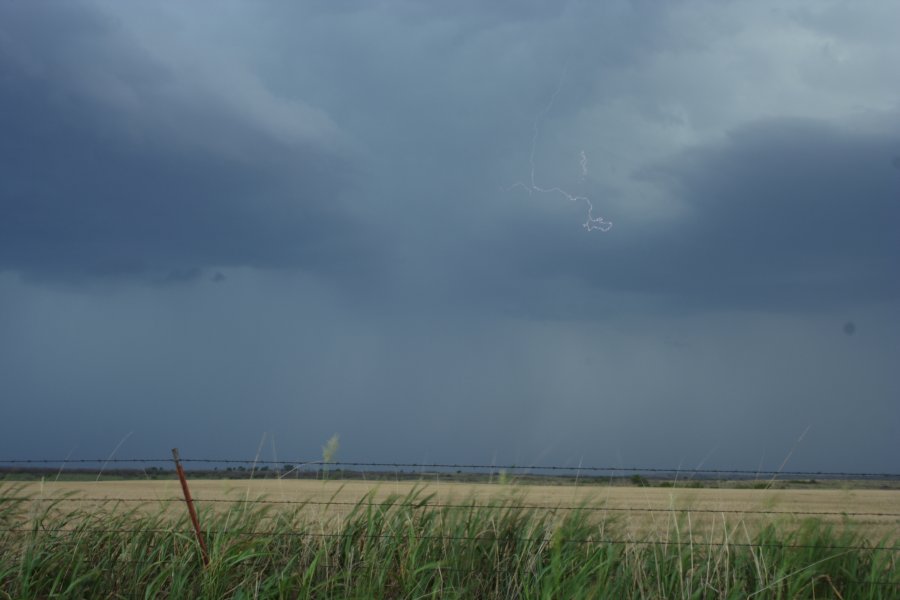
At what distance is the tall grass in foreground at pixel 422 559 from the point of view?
702 centimetres

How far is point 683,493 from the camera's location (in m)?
8.21

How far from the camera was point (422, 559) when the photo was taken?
7375mm

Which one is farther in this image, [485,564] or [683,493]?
[683,493]

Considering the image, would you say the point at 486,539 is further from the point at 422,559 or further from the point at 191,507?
the point at 191,507

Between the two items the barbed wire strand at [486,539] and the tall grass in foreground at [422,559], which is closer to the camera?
the tall grass in foreground at [422,559]

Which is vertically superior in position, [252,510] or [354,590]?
[252,510]

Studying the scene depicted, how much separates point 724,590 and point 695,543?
46cm

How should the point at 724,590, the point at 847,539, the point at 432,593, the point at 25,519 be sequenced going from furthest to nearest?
the point at 25,519 < the point at 847,539 < the point at 724,590 < the point at 432,593

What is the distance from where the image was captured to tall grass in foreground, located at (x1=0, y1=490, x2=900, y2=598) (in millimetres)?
7016

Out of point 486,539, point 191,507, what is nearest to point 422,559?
point 486,539

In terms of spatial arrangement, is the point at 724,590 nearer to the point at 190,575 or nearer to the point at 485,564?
the point at 485,564

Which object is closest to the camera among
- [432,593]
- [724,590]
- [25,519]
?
[432,593]

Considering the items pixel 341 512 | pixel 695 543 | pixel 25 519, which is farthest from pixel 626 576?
pixel 25 519

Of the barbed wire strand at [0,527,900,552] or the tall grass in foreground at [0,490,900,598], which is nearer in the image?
the tall grass in foreground at [0,490,900,598]
